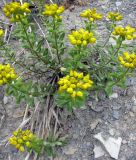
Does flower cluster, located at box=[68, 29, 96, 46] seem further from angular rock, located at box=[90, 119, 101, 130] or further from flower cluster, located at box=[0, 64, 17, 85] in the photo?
angular rock, located at box=[90, 119, 101, 130]

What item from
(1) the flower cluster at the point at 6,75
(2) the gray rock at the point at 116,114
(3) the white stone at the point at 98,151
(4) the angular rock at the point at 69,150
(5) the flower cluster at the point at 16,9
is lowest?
(4) the angular rock at the point at 69,150

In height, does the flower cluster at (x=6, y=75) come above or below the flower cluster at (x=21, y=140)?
above

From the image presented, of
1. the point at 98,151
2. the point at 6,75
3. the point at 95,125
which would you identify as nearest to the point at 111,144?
the point at 98,151

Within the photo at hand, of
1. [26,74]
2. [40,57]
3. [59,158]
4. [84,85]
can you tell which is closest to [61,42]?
[40,57]

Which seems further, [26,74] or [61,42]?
[26,74]

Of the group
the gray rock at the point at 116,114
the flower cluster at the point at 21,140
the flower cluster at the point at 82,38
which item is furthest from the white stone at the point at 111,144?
the flower cluster at the point at 82,38

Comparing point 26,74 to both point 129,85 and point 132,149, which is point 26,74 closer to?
point 129,85

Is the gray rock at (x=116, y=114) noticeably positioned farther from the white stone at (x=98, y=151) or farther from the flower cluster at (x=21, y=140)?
the flower cluster at (x=21, y=140)
